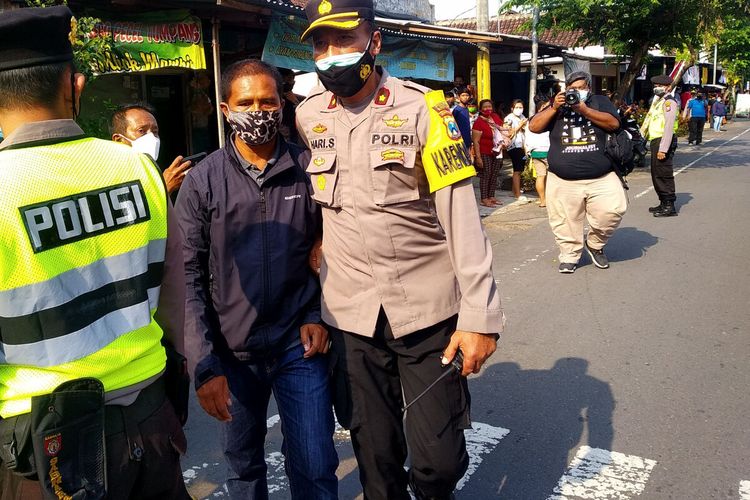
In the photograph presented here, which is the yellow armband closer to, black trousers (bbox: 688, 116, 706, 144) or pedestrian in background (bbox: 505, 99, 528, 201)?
pedestrian in background (bbox: 505, 99, 528, 201)

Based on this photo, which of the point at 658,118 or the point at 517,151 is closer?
the point at 658,118

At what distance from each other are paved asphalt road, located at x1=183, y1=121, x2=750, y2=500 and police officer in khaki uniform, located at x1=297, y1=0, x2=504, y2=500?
0.89m

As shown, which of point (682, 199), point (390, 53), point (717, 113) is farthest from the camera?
point (717, 113)

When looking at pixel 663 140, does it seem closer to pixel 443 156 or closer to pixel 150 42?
pixel 150 42

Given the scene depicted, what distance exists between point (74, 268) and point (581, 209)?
20.0ft

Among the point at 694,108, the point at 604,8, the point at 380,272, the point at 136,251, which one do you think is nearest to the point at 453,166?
the point at 380,272

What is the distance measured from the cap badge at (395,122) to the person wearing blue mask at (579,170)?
4.53 meters

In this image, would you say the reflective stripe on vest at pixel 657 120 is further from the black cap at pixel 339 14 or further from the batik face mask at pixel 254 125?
the batik face mask at pixel 254 125

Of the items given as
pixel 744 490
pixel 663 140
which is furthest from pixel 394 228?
pixel 663 140

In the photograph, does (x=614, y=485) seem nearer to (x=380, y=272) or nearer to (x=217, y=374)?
(x=380, y=272)

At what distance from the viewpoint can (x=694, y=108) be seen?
909 inches

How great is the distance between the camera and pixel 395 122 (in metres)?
2.36

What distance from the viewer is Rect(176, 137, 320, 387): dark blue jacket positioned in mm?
2424

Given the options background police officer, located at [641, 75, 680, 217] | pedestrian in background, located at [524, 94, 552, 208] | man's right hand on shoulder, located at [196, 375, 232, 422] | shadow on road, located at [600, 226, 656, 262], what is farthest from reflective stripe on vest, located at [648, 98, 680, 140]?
man's right hand on shoulder, located at [196, 375, 232, 422]
